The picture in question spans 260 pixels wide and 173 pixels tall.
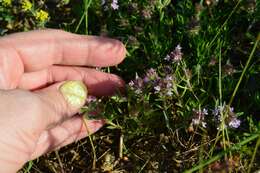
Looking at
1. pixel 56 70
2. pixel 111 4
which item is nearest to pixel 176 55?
pixel 111 4

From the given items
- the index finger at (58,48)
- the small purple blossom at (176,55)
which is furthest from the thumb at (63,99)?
the small purple blossom at (176,55)

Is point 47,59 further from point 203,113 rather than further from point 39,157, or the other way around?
point 203,113

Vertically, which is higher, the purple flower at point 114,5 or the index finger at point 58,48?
the purple flower at point 114,5

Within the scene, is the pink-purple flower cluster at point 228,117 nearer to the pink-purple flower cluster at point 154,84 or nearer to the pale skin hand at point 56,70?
the pink-purple flower cluster at point 154,84

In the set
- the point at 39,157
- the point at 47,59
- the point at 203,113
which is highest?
the point at 47,59

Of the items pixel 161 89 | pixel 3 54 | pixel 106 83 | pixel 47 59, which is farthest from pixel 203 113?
pixel 3 54

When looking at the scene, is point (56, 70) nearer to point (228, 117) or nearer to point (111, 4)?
point (111, 4)
